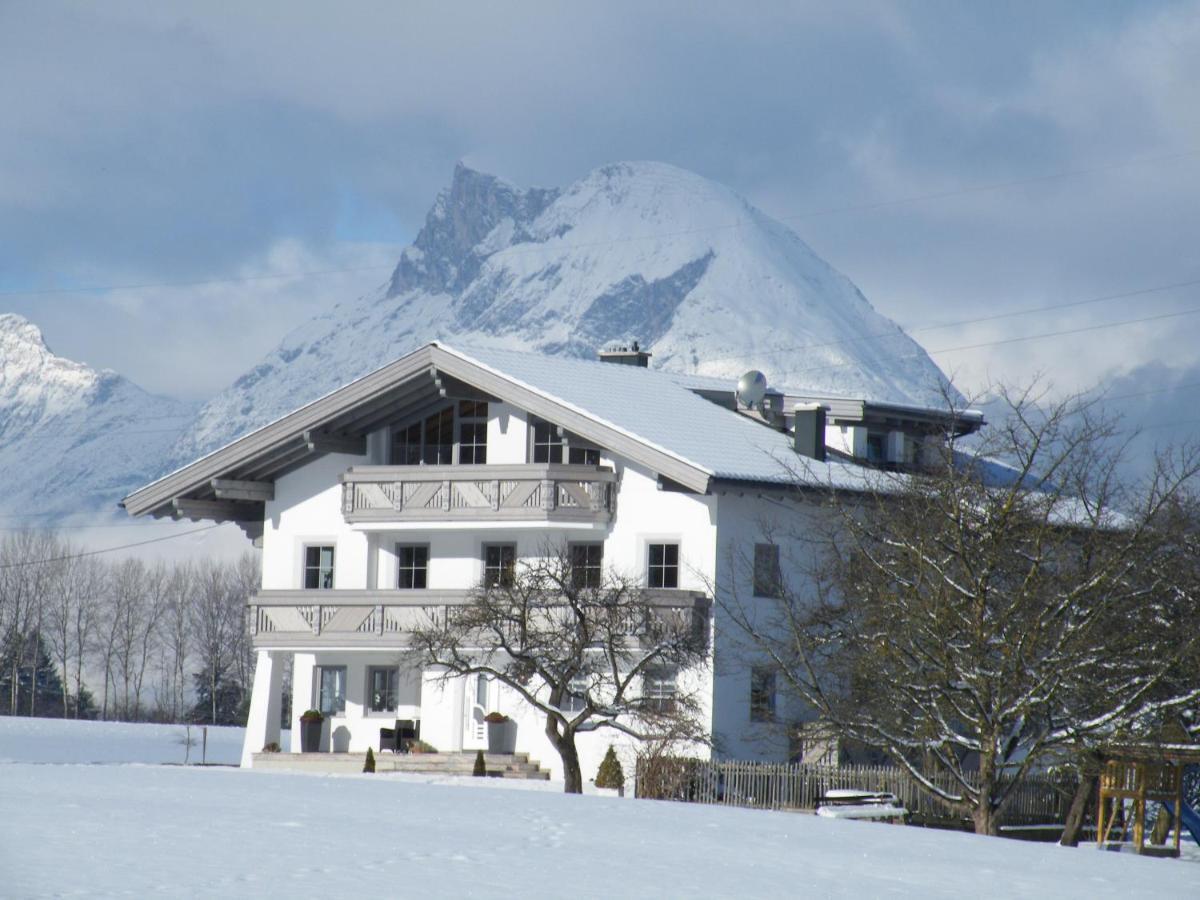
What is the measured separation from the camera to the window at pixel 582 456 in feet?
157

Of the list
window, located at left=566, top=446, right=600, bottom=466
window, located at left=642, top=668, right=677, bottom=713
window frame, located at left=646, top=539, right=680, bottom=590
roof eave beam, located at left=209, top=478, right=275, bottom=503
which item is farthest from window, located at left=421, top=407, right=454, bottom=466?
window, located at left=642, top=668, right=677, bottom=713

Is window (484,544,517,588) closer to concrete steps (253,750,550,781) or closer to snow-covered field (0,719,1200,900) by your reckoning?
concrete steps (253,750,550,781)

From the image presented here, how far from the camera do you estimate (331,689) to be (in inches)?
1977

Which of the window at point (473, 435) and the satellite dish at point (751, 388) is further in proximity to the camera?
the satellite dish at point (751, 388)

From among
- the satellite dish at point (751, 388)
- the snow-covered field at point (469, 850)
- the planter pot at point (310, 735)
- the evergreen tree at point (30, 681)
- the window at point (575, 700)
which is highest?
the satellite dish at point (751, 388)

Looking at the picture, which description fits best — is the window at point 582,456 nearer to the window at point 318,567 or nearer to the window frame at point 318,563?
the window frame at point 318,563

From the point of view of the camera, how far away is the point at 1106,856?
27.0 metres

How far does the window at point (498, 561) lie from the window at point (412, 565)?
5.49 feet

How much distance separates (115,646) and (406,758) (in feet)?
370

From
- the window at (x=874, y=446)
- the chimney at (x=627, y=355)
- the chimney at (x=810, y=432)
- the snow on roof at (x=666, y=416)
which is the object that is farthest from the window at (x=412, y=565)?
the window at (x=874, y=446)

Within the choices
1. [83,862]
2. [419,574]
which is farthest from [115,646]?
[83,862]

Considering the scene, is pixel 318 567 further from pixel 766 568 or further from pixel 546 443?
pixel 766 568

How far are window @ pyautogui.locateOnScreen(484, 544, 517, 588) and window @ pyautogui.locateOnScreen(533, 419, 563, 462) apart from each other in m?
2.26

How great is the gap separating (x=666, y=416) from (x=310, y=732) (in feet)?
37.6
